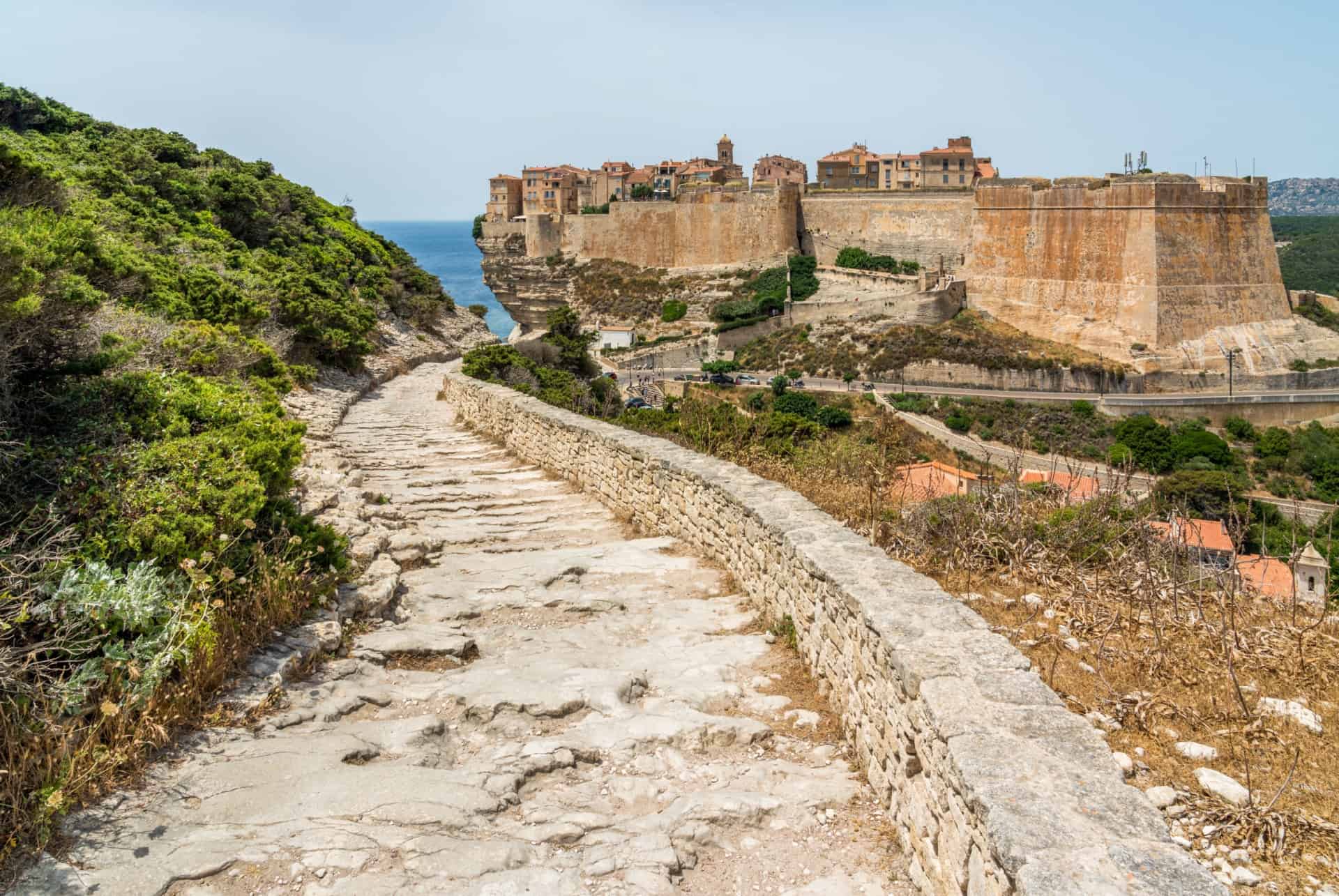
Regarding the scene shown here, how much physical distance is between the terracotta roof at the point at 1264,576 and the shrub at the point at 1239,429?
25900 mm

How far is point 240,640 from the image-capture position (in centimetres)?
349

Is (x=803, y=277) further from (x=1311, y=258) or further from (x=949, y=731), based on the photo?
(x=1311, y=258)

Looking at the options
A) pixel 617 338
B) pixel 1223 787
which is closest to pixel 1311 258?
pixel 617 338

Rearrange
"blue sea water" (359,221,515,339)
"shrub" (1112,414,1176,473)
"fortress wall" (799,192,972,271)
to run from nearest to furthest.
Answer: "shrub" (1112,414,1176,473) < "fortress wall" (799,192,972,271) < "blue sea water" (359,221,515,339)

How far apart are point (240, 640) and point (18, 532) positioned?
818 mm

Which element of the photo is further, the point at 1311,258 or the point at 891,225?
the point at 1311,258

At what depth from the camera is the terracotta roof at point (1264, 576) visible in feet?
14.1

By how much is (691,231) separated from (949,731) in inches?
1885

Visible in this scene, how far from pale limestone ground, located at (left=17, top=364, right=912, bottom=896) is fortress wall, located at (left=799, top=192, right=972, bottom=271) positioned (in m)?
40.9

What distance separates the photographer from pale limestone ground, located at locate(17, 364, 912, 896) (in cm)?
238

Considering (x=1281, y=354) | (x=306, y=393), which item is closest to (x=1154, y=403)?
(x=1281, y=354)

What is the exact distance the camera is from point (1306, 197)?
7352 inches

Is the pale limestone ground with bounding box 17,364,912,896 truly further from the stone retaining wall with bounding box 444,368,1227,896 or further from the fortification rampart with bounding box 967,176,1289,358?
the fortification rampart with bounding box 967,176,1289,358

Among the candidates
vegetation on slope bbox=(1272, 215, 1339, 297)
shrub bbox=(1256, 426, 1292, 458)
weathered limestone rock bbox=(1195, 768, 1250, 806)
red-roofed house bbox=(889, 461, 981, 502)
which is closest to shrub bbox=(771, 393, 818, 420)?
shrub bbox=(1256, 426, 1292, 458)
